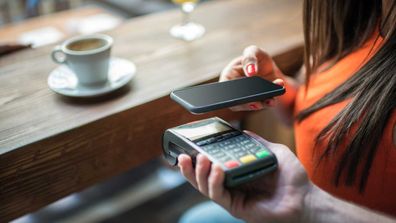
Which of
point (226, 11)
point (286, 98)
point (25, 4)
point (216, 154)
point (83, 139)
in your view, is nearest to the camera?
point (216, 154)

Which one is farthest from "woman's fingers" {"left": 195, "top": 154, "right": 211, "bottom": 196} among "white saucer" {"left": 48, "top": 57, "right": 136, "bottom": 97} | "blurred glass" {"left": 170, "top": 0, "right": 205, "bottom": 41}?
"blurred glass" {"left": 170, "top": 0, "right": 205, "bottom": 41}

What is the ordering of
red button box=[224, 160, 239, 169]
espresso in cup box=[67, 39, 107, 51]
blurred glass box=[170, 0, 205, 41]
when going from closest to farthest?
red button box=[224, 160, 239, 169], espresso in cup box=[67, 39, 107, 51], blurred glass box=[170, 0, 205, 41]

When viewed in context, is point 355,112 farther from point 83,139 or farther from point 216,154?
point 83,139

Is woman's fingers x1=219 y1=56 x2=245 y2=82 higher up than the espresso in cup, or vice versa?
the espresso in cup

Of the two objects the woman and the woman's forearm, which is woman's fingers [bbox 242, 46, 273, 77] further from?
the woman's forearm

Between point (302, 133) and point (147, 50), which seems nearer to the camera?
point (302, 133)

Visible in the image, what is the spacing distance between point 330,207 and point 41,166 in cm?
34

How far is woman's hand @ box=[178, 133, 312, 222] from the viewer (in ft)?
1.45

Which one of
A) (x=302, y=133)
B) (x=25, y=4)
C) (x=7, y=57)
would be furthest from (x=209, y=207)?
(x=25, y=4)

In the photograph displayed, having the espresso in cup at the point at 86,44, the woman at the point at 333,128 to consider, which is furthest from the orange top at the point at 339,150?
the espresso in cup at the point at 86,44

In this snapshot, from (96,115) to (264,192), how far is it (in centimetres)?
24

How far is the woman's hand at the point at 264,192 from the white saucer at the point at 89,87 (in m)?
0.22

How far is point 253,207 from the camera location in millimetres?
460

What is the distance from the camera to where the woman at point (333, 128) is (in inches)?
18.3
